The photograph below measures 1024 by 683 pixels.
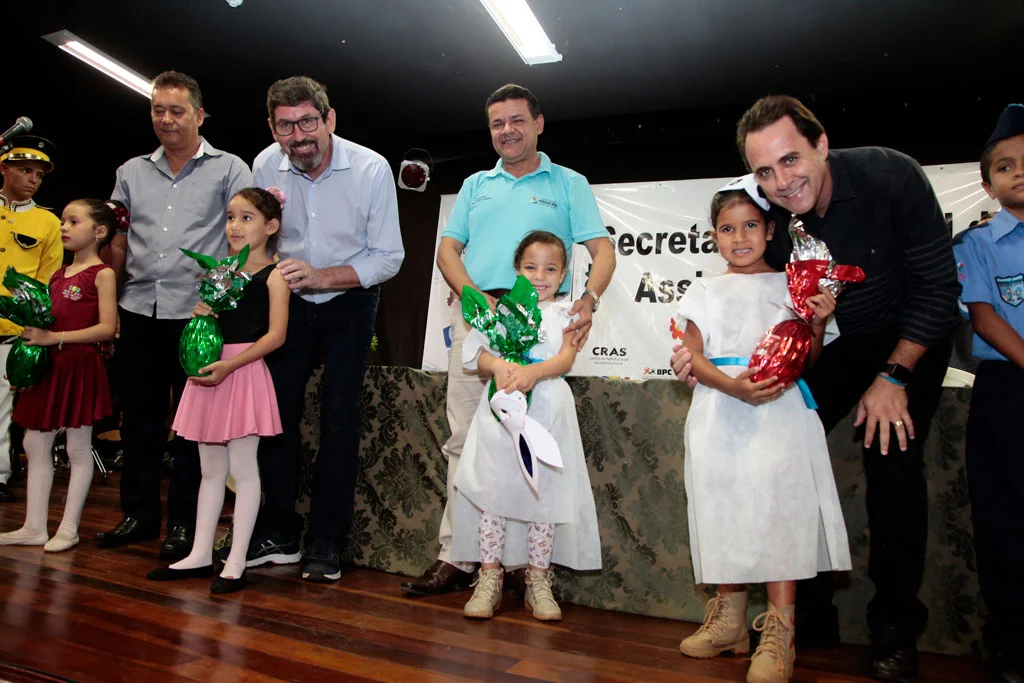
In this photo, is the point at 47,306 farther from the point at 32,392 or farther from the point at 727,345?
the point at 727,345

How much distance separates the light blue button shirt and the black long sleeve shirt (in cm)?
150

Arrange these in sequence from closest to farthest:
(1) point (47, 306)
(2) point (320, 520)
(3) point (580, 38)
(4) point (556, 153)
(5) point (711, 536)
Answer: (5) point (711, 536) < (2) point (320, 520) < (1) point (47, 306) < (3) point (580, 38) < (4) point (556, 153)

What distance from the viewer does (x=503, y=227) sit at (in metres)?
2.46

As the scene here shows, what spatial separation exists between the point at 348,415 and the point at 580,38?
3.42 meters

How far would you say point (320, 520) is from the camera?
2.48 meters

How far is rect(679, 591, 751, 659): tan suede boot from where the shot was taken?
181 centimetres

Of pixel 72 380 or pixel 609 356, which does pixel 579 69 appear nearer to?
pixel 609 356

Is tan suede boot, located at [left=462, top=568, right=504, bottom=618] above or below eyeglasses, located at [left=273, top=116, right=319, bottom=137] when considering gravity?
below

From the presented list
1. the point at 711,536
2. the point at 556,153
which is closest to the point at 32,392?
the point at 711,536

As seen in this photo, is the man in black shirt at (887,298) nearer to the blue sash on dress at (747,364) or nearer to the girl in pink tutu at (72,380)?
the blue sash on dress at (747,364)

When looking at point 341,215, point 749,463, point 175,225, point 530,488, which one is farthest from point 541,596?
point 175,225

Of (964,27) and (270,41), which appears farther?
(270,41)

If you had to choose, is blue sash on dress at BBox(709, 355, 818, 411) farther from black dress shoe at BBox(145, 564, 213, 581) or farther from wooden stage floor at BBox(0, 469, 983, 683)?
black dress shoe at BBox(145, 564, 213, 581)

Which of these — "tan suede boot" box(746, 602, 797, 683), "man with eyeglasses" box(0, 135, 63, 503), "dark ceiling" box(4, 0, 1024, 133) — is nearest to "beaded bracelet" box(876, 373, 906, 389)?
"tan suede boot" box(746, 602, 797, 683)
